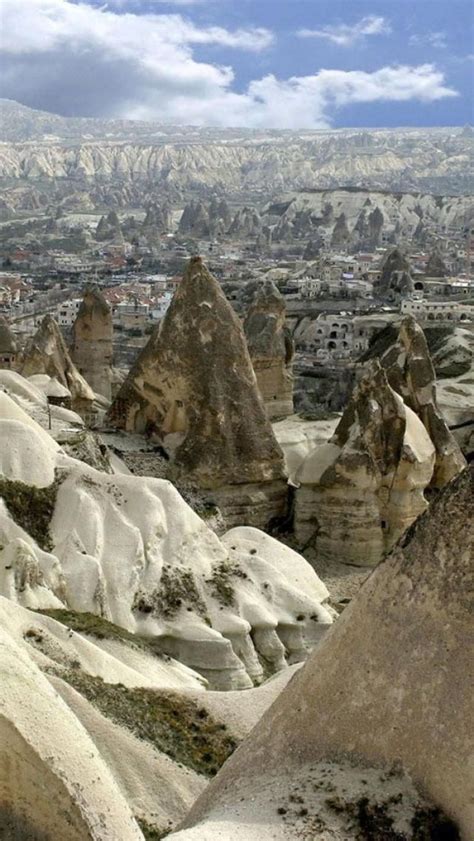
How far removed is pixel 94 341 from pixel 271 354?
4.46 metres

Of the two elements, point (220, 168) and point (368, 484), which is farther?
point (220, 168)

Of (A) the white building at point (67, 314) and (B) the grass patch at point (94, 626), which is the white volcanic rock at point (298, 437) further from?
(A) the white building at point (67, 314)

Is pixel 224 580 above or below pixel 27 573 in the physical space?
below

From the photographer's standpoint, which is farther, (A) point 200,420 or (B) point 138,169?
(B) point 138,169

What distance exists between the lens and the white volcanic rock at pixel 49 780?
224 inches

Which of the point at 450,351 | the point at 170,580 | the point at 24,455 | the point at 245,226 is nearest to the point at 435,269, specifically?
the point at 450,351

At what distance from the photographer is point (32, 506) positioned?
1161 centimetres

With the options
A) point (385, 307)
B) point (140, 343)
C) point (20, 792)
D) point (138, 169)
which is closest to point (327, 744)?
point (20, 792)

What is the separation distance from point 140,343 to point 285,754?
39328 millimetres

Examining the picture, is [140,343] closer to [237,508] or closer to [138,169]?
[237,508]

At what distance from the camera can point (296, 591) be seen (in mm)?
12352

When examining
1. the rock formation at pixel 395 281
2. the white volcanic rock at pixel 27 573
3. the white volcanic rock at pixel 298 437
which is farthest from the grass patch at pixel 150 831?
the rock formation at pixel 395 281

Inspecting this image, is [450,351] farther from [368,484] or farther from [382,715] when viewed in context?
[382,715]

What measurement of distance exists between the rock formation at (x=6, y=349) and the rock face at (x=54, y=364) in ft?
4.78
